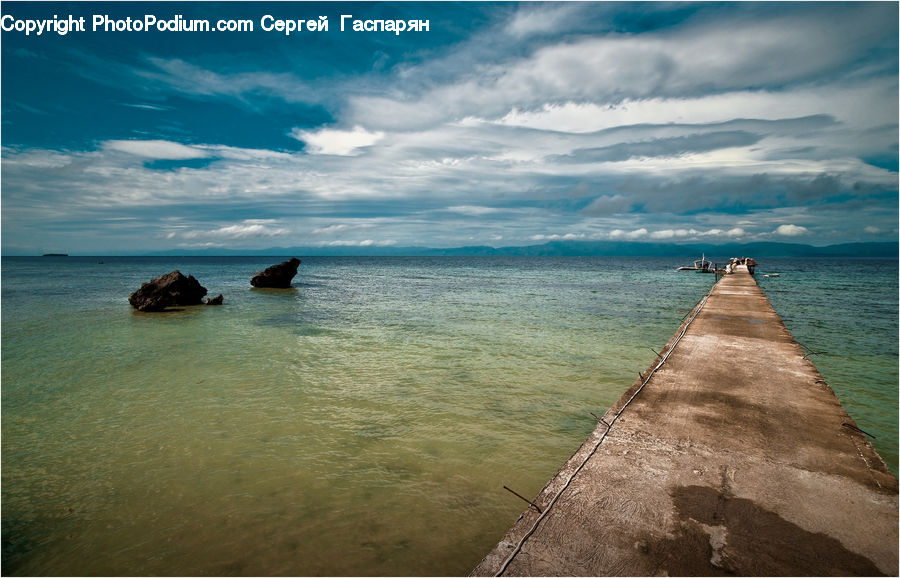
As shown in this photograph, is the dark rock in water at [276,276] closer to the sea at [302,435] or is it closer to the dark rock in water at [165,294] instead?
the dark rock in water at [165,294]

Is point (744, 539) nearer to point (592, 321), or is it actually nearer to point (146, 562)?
point (146, 562)

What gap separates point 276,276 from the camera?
3509 centimetres

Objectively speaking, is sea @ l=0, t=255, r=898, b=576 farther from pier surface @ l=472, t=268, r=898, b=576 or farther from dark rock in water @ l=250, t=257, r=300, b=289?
dark rock in water @ l=250, t=257, r=300, b=289

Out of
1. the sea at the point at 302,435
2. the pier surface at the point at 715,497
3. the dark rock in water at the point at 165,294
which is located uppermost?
the dark rock in water at the point at 165,294

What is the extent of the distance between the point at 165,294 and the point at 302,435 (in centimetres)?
2062

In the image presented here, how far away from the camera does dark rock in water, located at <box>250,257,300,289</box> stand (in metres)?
34.9

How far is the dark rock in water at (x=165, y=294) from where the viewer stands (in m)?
21.8

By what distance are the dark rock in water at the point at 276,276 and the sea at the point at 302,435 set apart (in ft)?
63.5

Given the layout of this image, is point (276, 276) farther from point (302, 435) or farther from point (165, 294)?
point (302, 435)

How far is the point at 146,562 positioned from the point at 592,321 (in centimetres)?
1691

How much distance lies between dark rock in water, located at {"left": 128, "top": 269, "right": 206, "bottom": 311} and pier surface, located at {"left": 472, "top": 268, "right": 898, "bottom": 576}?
80.4ft

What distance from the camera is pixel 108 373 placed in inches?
409

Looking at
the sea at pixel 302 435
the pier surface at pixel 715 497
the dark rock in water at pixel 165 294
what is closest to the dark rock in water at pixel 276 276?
the dark rock in water at pixel 165 294

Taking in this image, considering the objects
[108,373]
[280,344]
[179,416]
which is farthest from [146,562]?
[280,344]
